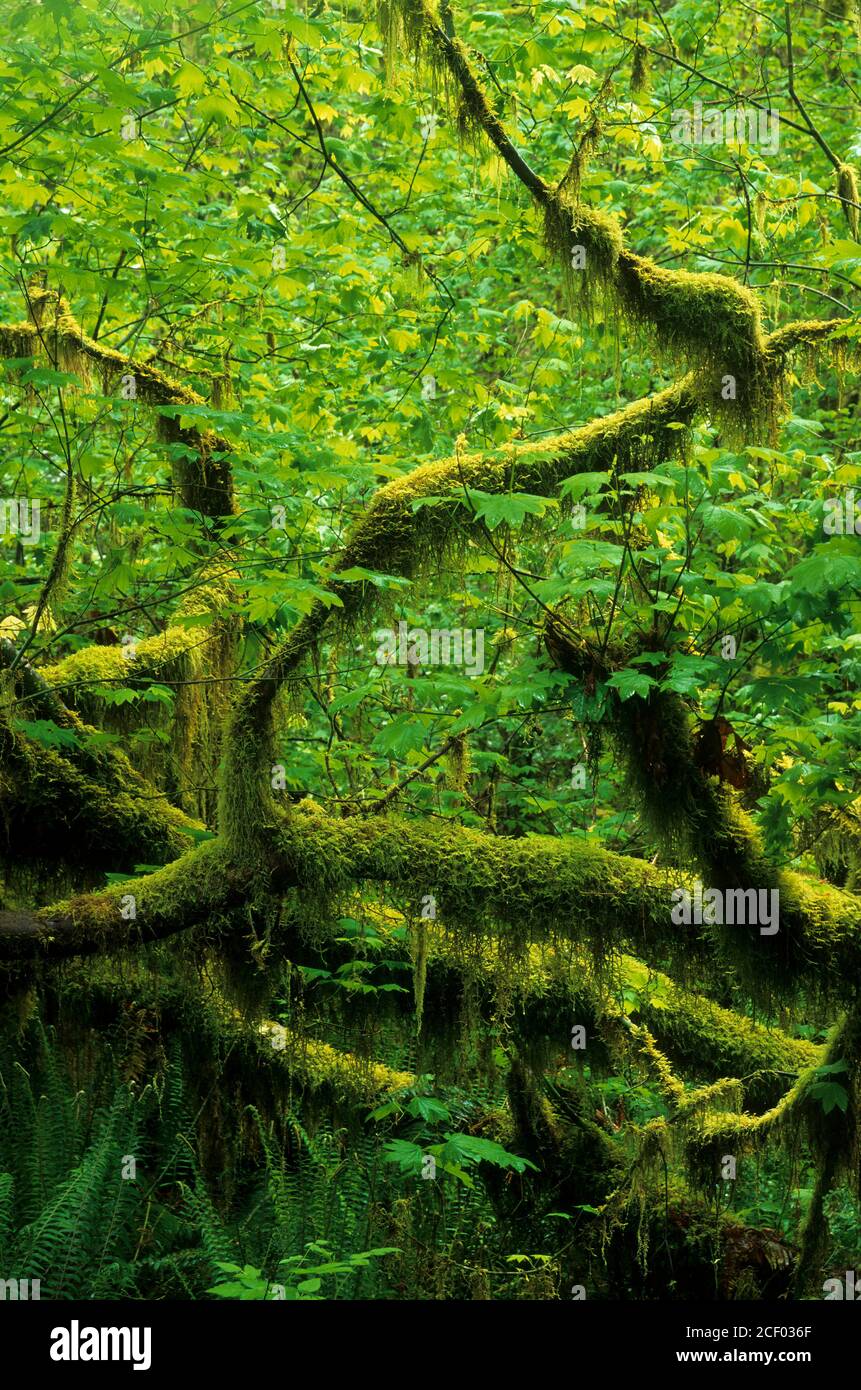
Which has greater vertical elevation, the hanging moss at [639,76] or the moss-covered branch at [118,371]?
the hanging moss at [639,76]

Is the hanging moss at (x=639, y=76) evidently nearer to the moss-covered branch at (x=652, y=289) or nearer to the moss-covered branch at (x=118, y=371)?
the moss-covered branch at (x=652, y=289)

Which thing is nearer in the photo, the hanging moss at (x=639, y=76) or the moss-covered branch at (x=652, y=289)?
the moss-covered branch at (x=652, y=289)

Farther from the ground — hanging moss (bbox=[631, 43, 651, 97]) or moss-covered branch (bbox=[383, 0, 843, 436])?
hanging moss (bbox=[631, 43, 651, 97])

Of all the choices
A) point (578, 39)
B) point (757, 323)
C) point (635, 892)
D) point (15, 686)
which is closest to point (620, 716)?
point (635, 892)

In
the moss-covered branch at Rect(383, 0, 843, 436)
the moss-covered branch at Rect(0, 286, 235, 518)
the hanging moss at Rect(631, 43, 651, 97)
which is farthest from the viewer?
the moss-covered branch at Rect(0, 286, 235, 518)

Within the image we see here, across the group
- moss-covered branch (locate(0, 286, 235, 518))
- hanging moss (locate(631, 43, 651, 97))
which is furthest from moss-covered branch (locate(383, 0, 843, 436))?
moss-covered branch (locate(0, 286, 235, 518))

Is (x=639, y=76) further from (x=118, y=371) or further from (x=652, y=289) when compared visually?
(x=118, y=371)

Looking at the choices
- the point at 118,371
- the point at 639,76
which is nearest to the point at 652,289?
the point at 639,76

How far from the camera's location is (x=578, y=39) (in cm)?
739

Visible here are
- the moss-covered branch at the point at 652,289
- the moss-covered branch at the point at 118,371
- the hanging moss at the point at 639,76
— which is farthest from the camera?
the moss-covered branch at the point at 118,371

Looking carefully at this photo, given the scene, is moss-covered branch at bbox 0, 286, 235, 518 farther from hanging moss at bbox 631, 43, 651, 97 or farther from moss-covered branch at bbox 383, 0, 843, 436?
hanging moss at bbox 631, 43, 651, 97

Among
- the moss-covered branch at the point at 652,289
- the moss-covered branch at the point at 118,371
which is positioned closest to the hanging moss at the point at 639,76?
the moss-covered branch at the point at 652,289
